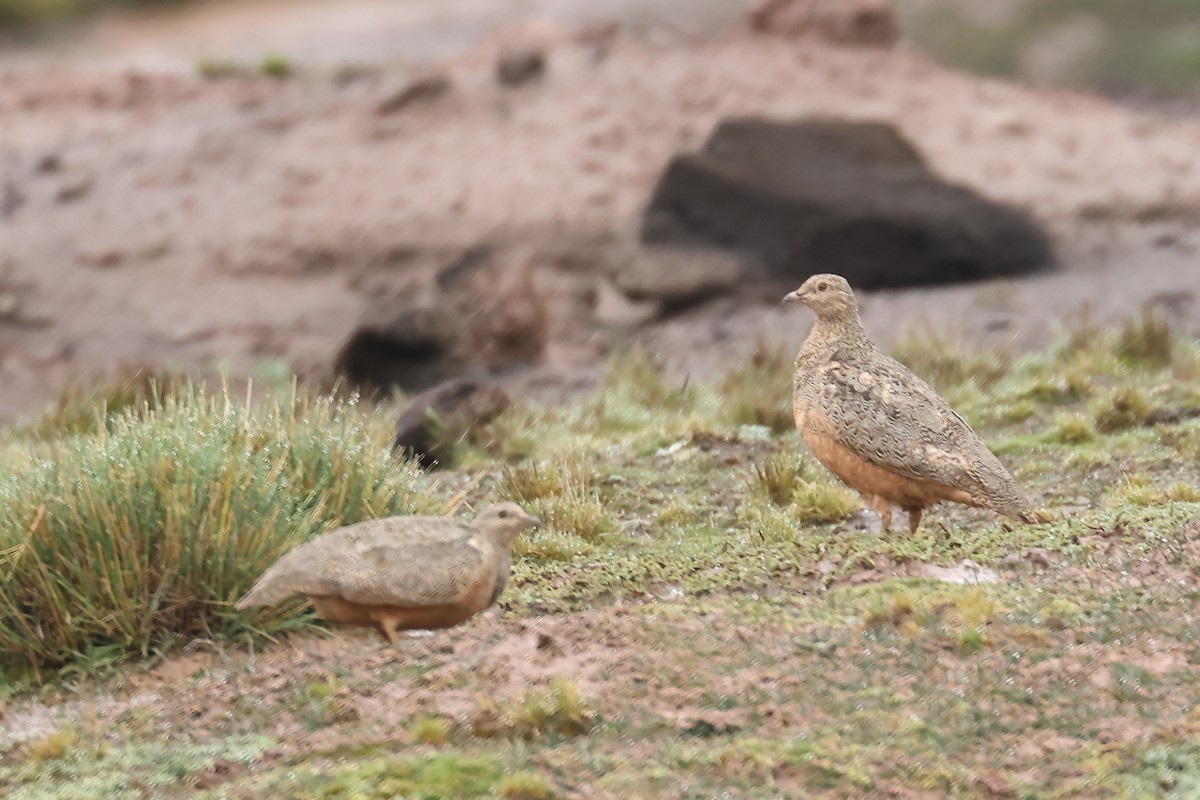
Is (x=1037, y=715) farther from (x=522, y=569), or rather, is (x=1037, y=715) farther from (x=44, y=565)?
(x=44, y=565)

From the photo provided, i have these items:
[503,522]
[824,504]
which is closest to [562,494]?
[824,504]

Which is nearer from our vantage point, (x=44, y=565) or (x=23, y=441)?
(x=44, y=565)

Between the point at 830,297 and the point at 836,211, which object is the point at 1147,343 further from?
the point at 830,297

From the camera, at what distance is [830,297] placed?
6.47 meters

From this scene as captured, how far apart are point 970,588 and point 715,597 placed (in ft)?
3.22

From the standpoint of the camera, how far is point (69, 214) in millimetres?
17484

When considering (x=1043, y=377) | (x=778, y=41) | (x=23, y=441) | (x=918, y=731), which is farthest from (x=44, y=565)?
(x=778, y=41)

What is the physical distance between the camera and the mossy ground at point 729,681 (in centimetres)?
426

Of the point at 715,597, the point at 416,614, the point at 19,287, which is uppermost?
the point at 416,614

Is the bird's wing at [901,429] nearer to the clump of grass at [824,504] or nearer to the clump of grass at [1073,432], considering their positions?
the clump of grass at [824,504]

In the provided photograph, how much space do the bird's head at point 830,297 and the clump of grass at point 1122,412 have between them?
8.40ft

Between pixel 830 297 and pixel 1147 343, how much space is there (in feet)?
15.9

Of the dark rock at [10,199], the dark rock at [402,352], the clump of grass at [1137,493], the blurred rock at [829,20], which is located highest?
the blurred rock at [829,20]

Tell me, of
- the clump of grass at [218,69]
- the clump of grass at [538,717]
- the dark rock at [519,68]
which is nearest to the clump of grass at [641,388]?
the clump of grass at [538,717]
